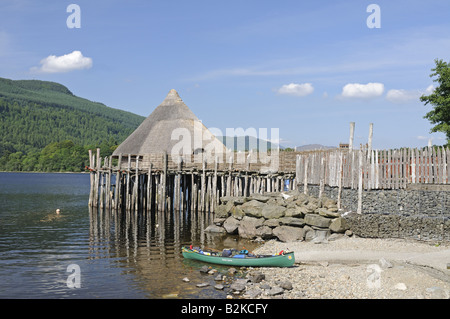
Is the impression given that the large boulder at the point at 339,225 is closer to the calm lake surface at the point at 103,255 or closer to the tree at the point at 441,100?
the calm lake surface at the point at 103,255

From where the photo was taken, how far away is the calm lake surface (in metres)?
14.3

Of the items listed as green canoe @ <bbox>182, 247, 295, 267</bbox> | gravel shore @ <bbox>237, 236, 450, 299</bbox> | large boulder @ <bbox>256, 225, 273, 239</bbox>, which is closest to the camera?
gravel shore @ <bbox>237, 236, 450, 299</bbox>

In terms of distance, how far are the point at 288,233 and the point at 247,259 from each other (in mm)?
5670

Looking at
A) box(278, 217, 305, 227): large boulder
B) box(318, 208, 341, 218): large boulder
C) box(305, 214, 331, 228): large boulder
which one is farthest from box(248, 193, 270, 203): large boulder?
box(318, 208, 341, 218): large boulder

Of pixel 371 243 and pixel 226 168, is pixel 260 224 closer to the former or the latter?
pixel 371 243

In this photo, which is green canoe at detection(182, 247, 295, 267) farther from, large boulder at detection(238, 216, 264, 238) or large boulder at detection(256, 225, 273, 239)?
large boulder at detection(238, 216, 264, 238)

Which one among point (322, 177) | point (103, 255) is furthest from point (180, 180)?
point (103, 255)

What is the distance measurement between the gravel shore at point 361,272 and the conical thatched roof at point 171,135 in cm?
1909

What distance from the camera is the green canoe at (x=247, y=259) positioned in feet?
53.2

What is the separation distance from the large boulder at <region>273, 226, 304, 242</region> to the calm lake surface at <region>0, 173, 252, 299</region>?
1591mm

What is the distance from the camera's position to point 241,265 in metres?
16.8

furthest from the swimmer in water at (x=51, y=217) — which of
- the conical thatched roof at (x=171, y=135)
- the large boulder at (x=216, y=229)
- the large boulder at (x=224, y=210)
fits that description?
the large boulder at (x=224, y=210)
